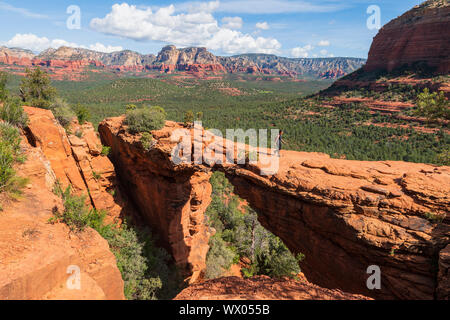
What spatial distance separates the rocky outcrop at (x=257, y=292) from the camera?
5.25 metres

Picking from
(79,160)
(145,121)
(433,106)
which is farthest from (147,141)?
(433,106)

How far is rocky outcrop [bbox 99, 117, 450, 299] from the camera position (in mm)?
6566

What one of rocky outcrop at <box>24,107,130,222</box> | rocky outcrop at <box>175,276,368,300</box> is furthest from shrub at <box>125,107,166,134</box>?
rocky outcrop at <box>175,276,368,300</box>

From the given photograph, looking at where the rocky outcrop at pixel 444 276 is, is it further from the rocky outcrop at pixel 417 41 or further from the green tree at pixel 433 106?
the rocky outcrop at pixel 417 41

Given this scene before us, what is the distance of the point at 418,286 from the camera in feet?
20.9

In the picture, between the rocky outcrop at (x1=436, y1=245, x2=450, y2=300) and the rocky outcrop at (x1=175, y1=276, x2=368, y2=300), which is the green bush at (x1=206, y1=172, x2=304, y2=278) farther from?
the rocky outcrop at (x1=436, y1=245, x2=450, y2=300)

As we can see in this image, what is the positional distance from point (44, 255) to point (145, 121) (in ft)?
30.7

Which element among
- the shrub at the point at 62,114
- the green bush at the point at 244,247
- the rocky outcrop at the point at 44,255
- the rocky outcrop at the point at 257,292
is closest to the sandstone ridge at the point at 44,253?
the rocky outcrop at the point at 44,255

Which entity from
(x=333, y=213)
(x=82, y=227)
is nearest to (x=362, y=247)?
(x=333, y=213)

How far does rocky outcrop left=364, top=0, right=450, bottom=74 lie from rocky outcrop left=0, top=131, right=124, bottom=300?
3036 inches

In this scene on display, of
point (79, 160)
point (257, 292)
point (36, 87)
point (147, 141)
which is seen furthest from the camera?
point (36, 87)

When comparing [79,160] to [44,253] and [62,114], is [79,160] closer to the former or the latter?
[62,114]

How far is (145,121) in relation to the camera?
515 inches

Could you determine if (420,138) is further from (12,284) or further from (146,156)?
(12,284)
